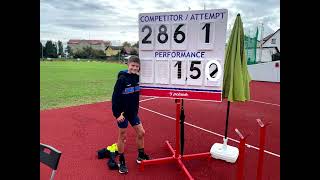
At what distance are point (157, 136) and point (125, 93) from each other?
8.33ft

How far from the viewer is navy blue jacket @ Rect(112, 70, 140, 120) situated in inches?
171

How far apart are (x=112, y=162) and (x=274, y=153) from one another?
3396 mm

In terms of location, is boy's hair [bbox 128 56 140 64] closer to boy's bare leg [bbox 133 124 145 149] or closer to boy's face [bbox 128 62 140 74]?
boy's face [bbox 128 62 140 74]

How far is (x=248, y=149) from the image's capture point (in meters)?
5.84

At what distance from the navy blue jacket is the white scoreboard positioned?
22 centimetres

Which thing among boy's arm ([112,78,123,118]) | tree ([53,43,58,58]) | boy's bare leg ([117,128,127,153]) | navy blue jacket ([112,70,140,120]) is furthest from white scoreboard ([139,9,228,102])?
tree ([53,43,58,58])

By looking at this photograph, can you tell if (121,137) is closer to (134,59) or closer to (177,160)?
(177,160)

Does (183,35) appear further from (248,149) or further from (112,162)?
(248,149)

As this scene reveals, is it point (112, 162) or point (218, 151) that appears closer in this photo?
point (112, 162)

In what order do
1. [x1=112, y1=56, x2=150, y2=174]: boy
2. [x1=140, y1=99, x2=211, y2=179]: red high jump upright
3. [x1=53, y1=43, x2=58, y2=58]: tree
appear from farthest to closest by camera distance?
[x1=53, y1=43, x2=58, y2=58]: tree
[x1=140, y1=99, x2=211, y2=179]: red high jump upright
[x1=112, y1=56, x2=150, y2=174]: boy

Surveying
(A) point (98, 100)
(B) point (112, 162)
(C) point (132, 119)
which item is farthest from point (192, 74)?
(A) point (98, 100)

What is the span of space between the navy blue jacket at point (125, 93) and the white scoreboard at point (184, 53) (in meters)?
0.22
